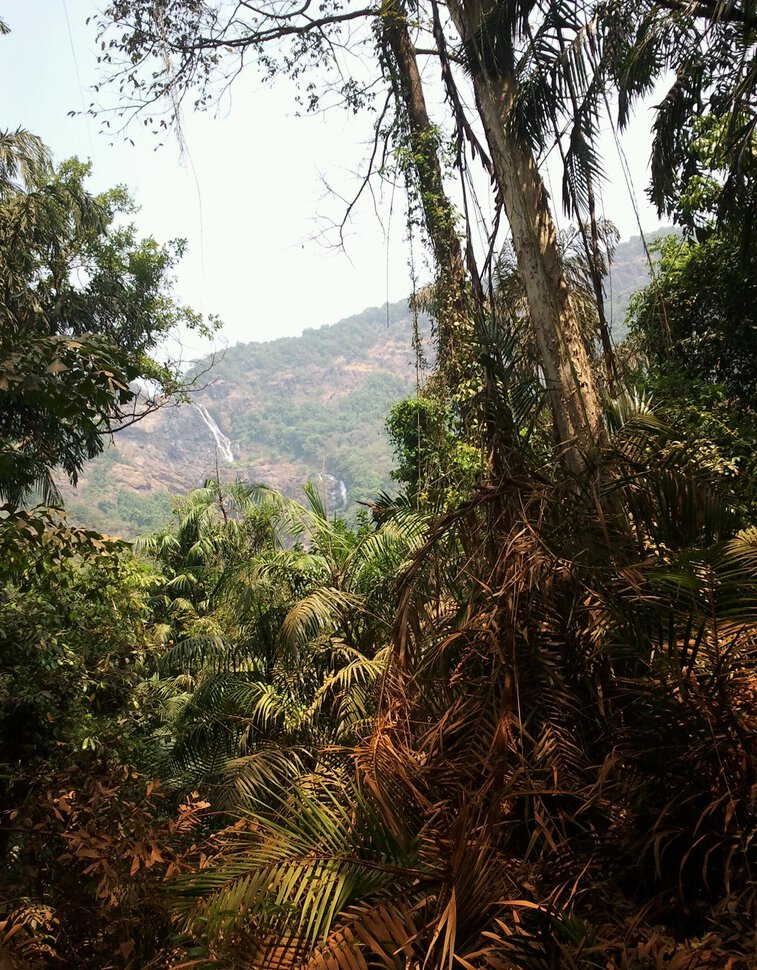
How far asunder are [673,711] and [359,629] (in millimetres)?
3948

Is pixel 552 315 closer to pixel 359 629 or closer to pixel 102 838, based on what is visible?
pixel 359 629

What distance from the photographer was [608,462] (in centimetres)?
298

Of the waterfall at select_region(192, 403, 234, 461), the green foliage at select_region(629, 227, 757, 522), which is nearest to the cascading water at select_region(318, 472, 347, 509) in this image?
the waterfall at select_region(192, 403, 234, 461)

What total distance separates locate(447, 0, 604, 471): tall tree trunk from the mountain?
42785 mm

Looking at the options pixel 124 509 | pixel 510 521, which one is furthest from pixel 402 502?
pixel 124 509

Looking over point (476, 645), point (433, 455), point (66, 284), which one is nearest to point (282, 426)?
point (66, 284)

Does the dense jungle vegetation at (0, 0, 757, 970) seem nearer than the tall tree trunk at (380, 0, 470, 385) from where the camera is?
Yes

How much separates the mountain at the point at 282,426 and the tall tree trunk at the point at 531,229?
42.8m

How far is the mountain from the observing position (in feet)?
178

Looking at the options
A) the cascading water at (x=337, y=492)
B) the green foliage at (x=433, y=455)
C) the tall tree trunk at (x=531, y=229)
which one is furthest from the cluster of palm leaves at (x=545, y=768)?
the cascading water at (x=337, y=492)

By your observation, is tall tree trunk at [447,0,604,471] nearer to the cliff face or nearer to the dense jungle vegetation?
the dense jungle vegetation

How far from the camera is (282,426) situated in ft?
235

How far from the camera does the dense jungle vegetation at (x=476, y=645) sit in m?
2.07

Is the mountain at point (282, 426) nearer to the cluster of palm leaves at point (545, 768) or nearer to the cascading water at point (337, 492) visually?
the cascading water at point (337, 492)
